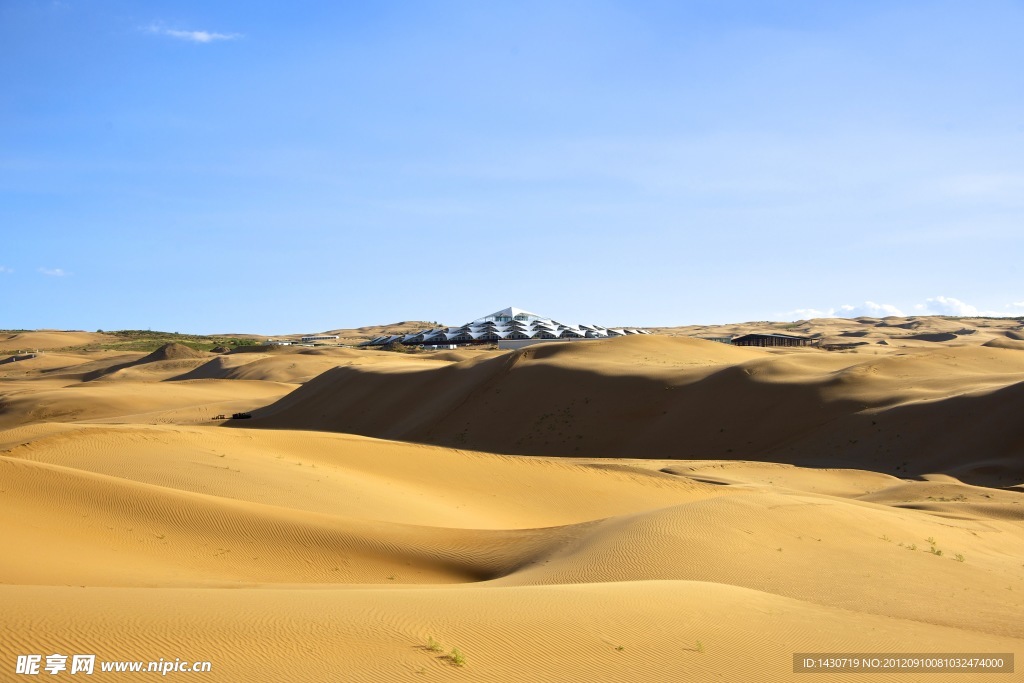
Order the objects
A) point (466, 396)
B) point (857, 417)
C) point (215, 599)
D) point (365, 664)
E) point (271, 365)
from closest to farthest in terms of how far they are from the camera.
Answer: point (365, 664), point (215, 599), point (857, 417), point (466, 396), point (271, 365)

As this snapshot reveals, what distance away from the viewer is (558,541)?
12281mm

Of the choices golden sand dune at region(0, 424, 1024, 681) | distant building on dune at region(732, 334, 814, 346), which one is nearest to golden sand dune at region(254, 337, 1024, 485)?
golden sand dune at region(0, 424, 1024, 681)

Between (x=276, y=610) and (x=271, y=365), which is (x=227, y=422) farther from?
(x=276, y=610)

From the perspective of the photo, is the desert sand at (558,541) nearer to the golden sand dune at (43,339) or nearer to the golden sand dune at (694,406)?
the golden sand dune at (694,406)

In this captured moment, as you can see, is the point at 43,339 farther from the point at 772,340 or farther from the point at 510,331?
the point at 772,340

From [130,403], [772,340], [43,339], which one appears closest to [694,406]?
[130,403]

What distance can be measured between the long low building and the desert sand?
4598cm

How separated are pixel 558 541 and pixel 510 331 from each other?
7007cm

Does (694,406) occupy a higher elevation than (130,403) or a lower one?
higher

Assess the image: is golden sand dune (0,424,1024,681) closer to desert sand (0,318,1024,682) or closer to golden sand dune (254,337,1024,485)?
desert sand (0,318,1024,682)

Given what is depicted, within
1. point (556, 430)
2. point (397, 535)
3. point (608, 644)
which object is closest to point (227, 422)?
point (556, 430)

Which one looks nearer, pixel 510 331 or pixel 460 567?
pixel 460 567

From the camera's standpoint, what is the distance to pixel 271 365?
6316cm

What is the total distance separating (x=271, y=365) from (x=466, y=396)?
101 feet
